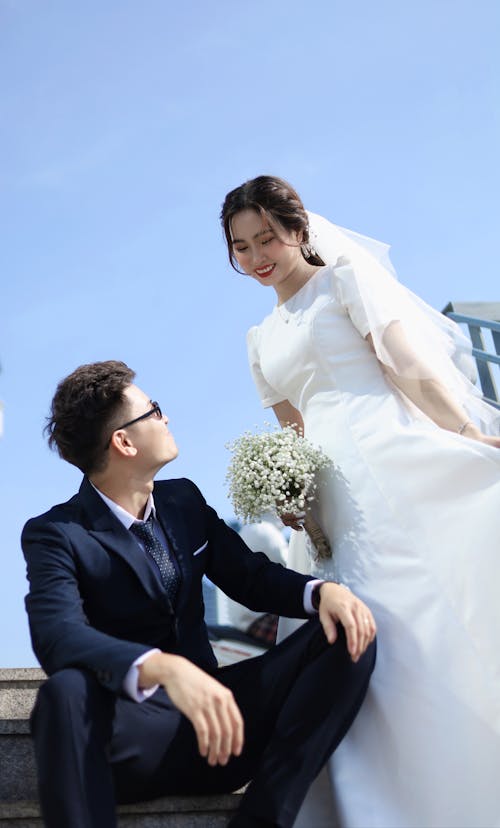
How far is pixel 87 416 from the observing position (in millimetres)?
3139

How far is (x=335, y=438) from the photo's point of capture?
3486mm

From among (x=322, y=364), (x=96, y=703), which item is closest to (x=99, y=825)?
(x=96, y=703)

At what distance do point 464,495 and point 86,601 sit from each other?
1.25 m

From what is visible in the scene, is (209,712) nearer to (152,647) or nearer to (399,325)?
(152,647)

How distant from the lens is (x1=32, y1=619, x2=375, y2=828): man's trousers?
7.62 feet

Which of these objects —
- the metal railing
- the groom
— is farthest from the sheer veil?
the metal railing

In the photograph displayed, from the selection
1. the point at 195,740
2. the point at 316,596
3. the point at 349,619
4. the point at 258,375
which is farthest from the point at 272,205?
the point at 195,740

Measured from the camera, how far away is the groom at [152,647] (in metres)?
2.34

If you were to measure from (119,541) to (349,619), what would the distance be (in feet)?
2.39

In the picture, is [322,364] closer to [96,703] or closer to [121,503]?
[121,503]

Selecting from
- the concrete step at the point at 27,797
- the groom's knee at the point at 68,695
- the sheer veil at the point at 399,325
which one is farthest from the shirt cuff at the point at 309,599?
the sheer veil at the point at 399,325

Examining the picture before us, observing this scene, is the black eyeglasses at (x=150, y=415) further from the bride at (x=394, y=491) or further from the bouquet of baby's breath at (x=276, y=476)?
the bride at (x=394, y=491)

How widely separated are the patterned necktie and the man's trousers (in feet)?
0.96

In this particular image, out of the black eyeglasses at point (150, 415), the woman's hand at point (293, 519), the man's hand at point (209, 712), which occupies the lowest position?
the man's hand at point (209, 712)
